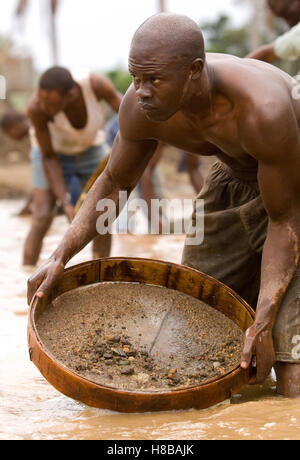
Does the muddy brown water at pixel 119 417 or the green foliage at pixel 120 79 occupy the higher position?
the green foliage at pixel 120 79

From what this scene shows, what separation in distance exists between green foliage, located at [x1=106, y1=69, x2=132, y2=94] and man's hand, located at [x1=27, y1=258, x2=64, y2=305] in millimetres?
12255

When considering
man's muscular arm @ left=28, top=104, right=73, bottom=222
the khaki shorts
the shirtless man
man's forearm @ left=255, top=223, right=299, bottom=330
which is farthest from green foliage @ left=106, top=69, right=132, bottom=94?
man's forearm @ left=255, top=223, right=299, bottom=330

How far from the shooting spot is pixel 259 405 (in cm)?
224

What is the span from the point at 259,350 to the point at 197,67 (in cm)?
92

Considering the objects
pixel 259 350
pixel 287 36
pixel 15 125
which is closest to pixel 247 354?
pixel 259 350

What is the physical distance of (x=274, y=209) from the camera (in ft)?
7.50

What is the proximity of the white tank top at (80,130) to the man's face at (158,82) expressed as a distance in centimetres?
266

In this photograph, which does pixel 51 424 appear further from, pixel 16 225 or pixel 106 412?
pixel 16 225

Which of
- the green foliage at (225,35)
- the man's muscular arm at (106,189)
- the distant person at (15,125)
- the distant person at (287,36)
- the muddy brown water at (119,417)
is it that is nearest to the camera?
the muddy brown water at (119,417)

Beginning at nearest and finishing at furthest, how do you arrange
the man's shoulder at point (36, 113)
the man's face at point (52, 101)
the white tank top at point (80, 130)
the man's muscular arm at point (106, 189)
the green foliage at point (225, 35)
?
1. the man's muscular arm at point (106, 189)
2. the man's face at point (52, 101)
3. the man's shoulder at point (36, 113)
4. the white tank top at point (80, 130)
5. the green foliage at point (225, 35)

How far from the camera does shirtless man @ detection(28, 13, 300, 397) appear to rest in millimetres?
2086
